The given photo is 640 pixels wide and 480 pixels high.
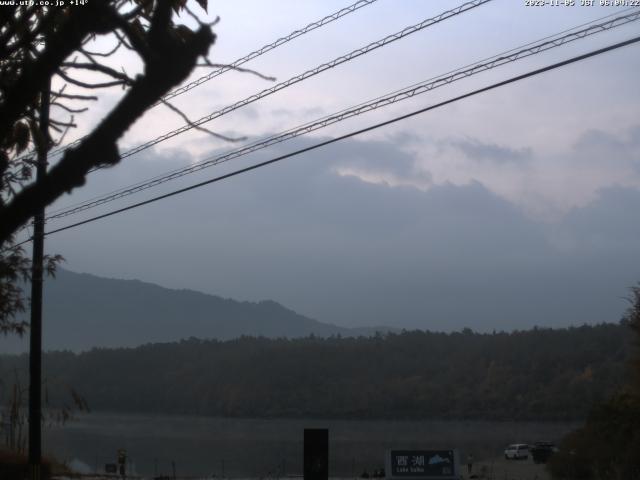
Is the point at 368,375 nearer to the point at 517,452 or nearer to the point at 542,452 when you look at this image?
the point at 517,452

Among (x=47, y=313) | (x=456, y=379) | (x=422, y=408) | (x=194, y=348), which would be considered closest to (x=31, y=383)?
(x=422, y=408)

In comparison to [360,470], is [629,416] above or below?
above

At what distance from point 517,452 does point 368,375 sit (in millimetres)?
46070

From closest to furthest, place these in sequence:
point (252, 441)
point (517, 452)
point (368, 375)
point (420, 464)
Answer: point (420, 464), point (517, 452), point (252, 441), point (368, 375)

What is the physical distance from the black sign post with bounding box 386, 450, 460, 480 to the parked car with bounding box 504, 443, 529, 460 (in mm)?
26595

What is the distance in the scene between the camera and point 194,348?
108 metres

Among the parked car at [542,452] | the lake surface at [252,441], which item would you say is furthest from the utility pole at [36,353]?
the parked car at [542,452]

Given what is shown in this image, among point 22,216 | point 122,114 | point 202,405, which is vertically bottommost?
point 202,405

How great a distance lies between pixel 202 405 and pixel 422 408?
78.4ft

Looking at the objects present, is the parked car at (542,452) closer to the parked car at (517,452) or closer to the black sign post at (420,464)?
the parked car at (517,452)

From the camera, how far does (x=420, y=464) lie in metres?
16.5

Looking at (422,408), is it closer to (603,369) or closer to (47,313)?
(603,369)

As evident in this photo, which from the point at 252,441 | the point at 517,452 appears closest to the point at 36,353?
the point at 517,452

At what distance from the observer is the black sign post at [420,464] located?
16406 millimetres
